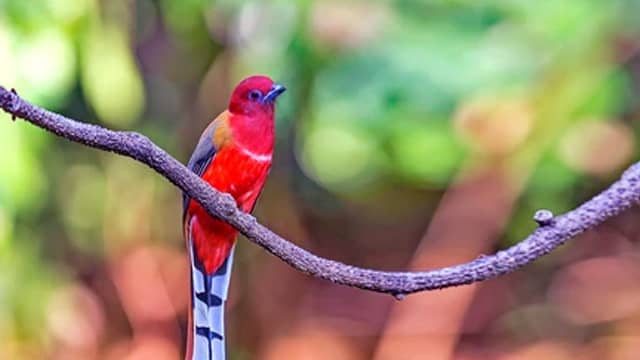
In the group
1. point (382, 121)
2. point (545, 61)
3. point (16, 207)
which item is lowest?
point (16, 207)

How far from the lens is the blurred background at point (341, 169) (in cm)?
123

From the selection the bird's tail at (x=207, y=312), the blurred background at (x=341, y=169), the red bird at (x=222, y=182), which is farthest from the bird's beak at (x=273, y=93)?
the blurred background at (x=341, y=169)

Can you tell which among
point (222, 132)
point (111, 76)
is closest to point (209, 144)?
point (222, 132)

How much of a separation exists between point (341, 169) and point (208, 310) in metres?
0.85

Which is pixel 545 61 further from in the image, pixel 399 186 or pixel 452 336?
pixel 452 336

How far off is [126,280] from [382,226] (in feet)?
1.60

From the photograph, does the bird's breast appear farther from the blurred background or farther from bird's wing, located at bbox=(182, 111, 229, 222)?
the blurred background

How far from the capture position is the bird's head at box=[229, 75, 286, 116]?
0.46 m

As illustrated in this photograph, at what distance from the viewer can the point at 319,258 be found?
460 mm

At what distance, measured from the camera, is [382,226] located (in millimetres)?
1987

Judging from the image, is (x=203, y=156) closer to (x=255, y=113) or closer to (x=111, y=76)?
(x=255, y=113)

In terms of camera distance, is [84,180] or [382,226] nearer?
[84,180]

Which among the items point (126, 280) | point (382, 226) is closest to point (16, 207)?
point (126, 280)

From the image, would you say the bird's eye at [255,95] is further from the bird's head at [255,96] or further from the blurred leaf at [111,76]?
the blurred leaf at [111,76]
